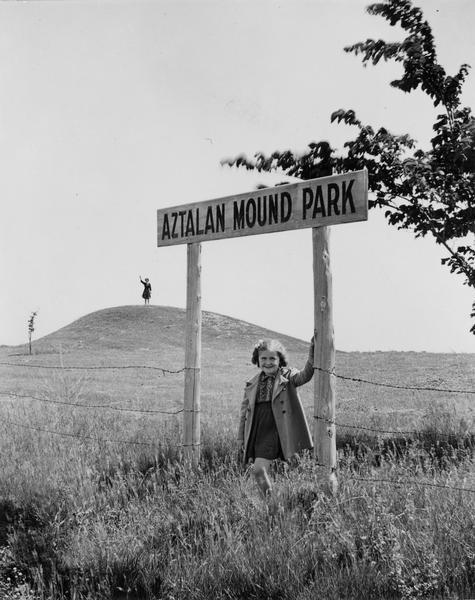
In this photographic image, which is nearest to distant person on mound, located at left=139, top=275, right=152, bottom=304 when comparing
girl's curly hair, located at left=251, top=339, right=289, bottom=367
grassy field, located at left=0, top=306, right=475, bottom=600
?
grassy field, located at left=0, top=306, right=475, bottom=600

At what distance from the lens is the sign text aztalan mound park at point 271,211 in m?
4.98

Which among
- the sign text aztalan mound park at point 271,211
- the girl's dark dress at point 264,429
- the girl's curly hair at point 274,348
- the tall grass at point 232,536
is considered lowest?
the tall grass at point 232,536

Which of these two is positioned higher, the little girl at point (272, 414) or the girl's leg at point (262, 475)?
the little girl at point (272, 414)

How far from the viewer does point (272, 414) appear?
5445mm

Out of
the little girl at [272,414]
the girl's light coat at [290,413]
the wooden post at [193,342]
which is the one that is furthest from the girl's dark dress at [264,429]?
the wooden post at [193,342]

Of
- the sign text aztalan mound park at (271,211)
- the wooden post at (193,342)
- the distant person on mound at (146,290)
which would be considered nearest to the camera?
the sign text aztalan mound park at (271,211)

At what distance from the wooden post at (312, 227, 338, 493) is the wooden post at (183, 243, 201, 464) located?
5.37 ft

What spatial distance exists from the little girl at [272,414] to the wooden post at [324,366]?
120mm

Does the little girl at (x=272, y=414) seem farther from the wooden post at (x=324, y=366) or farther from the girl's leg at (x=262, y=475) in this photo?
the wooden post at (x=324, y=366)

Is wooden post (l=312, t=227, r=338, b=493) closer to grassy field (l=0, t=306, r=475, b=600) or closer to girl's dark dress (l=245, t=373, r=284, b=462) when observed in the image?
grassy field (l=0, t=306, r=475, b=600)

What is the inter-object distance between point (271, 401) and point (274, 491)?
0.91m

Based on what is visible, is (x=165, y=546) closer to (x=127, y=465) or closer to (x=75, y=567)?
(x=75, y=567)

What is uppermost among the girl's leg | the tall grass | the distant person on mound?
the distant person on mound

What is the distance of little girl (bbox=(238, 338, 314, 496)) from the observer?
17.1ft
